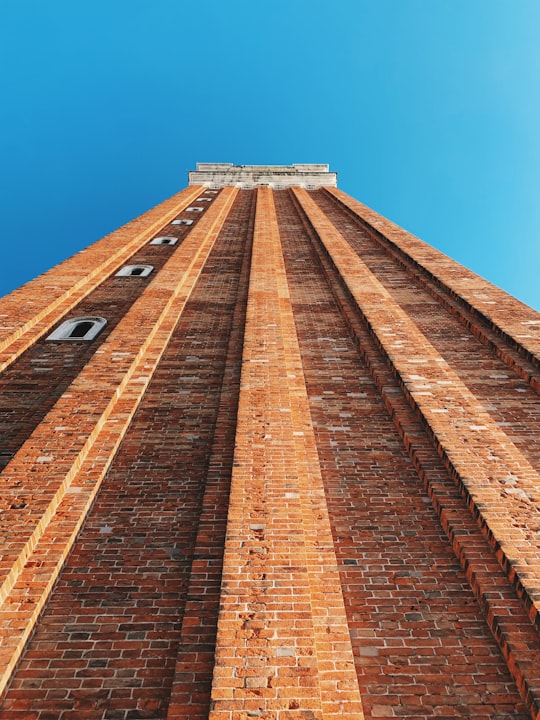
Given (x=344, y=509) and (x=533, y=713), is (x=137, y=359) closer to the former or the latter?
(x=344, y=509)

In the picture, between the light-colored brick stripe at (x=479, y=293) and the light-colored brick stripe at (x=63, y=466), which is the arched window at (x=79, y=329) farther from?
the light-colored brick stripe at (x=479, y=293)

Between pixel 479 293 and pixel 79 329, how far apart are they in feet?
26.1

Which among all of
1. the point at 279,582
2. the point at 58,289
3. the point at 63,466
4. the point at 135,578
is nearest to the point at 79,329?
the point at 58,289

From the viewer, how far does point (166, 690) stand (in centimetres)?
314

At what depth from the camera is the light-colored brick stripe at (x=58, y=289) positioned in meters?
7.77

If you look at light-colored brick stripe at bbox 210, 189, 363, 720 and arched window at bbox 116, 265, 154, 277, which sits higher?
arched window at bbox 116, 265, 154, 277

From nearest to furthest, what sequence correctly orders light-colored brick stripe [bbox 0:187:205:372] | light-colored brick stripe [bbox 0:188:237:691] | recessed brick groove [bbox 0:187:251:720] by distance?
1. recessed brick groove [bbox 0:187:251:720]
2. light-colored brick stripe [bbox 0:188:237:691]
3. light-colored brick stripe [bbox 0:187:205:372]

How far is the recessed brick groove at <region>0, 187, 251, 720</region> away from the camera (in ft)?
10.3

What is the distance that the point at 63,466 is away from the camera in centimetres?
459

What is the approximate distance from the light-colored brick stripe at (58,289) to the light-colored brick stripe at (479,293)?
306 inches

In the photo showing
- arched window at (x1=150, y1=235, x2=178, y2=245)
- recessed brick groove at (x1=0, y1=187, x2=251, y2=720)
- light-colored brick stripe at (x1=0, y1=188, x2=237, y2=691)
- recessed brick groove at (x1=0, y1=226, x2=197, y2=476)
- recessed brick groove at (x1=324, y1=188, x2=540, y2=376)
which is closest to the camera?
recessed brick groove at (x1=0, y1=187, x2=251, y2=720)

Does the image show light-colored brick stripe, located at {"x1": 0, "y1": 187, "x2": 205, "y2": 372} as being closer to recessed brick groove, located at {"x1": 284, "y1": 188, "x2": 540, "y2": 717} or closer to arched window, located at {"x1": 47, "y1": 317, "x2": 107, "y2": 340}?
arched window, located at {"x1": 47, "y1": 317, "x2": 107, "y2": 340}

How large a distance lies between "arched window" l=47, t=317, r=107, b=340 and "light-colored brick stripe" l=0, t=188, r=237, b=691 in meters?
0.76

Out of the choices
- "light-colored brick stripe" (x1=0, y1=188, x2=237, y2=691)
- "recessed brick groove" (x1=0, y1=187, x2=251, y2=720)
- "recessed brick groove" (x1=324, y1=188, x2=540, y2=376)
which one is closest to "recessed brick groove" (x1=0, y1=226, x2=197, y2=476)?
"light-colored brick stripe" (x1=0, y1=188, x2=237, y2=691)
